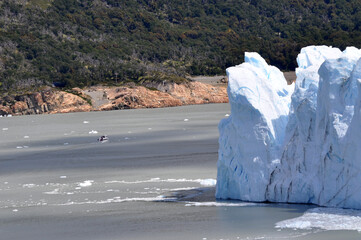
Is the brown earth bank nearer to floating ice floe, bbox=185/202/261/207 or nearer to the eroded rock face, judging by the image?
the eroded rock face

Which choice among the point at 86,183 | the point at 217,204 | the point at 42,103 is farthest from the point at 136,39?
the point at 217,204

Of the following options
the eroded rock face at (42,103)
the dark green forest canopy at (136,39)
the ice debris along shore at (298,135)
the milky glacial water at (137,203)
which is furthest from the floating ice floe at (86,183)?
the dark green forest canopy at (136,39)

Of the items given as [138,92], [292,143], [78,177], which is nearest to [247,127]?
[292,143]

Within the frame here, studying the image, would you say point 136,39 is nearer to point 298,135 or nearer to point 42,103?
point 42,103

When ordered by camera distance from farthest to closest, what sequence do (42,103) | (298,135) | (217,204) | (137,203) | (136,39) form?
(136,39), (42,103), (137,203), (217,204), (298,135)

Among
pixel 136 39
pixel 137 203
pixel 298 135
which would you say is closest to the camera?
pixel 298 135

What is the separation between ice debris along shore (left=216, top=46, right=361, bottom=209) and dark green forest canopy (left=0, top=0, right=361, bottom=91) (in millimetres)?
89644

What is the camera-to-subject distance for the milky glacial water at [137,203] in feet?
56.2

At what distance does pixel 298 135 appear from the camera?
758 inches

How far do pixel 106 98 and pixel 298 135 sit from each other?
87.4 metres

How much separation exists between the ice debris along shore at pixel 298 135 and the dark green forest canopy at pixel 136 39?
89.6 m

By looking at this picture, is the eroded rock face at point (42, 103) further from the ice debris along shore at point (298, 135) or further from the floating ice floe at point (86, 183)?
the ice debris along shore at point (298, 135)

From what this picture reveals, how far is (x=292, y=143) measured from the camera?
1934 centimetres

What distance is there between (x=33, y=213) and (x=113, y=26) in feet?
517
